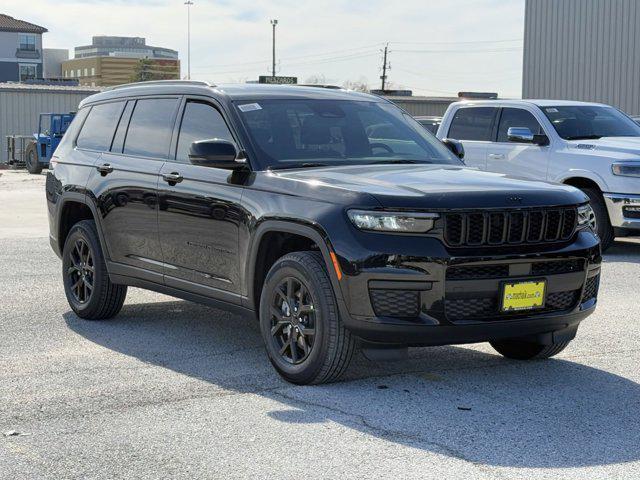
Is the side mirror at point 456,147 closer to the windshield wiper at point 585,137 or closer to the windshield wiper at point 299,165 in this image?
the windshield wiper at point 299,165

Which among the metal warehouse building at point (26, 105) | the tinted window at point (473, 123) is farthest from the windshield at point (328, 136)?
the metal warehouse building at point (26, 105)

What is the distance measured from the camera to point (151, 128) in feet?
25.9

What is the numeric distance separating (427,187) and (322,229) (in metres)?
0.62

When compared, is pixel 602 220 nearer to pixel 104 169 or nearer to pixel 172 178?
pixel 104 169

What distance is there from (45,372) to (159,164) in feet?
5.54

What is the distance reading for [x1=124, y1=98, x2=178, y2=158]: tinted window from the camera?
7691 millimetres

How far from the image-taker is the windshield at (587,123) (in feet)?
45.4

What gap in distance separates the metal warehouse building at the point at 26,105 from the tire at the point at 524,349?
4180cm

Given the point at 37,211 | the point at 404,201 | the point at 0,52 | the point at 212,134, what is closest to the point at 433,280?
the point at 404,201

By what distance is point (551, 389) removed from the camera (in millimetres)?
6293

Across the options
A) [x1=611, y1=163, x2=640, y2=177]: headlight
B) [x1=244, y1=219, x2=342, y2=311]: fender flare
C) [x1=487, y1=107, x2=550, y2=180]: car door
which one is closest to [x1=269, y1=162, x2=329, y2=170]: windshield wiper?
[x1=244, y1=219, x2=342, y2=311]: fender flare

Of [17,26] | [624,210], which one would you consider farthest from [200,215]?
[17,26]

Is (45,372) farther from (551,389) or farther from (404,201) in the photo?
(551,389)

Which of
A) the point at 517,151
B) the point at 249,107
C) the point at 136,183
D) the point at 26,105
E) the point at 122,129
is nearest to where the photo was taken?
the point at 249,107
